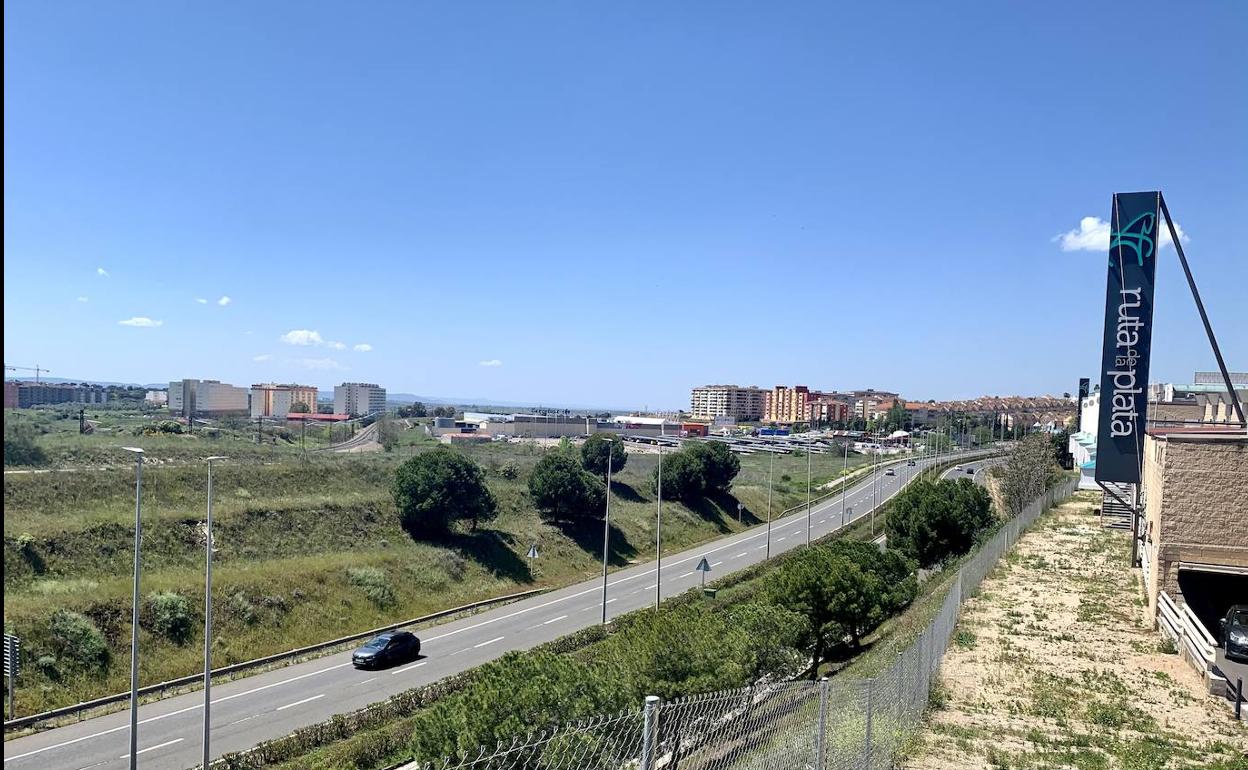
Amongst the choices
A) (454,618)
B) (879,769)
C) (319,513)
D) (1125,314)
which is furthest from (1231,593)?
(319,513)

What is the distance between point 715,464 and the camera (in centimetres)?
6100

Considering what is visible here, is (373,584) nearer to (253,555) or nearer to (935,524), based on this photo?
(253,555)

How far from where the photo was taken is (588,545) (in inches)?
1884

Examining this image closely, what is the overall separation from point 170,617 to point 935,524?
2892 centimetres

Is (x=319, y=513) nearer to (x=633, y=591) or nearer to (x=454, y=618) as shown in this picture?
(x=454, y=618)

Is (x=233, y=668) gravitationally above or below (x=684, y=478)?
below

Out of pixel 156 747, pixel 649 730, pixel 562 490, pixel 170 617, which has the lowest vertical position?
pixel 156 747

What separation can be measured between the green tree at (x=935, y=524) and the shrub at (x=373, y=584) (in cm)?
2158

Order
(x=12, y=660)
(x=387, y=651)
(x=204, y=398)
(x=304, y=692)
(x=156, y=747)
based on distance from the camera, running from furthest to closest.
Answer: (x=204, y=398) < (x=387, y=651) < (x=304, y=692) < (x=12, y=660) < (x=156, y=747)

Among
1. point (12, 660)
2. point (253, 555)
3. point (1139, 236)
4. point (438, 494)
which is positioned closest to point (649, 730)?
point (1139, 236)

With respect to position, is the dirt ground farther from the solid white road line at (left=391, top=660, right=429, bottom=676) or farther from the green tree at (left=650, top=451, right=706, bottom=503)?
the green tree at (left=650, top=451, right=706, bottom=503)

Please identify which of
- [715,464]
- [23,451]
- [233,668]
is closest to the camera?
[233,668]

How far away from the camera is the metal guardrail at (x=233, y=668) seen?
2152 centimetres

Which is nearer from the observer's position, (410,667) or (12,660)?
(12,660)
